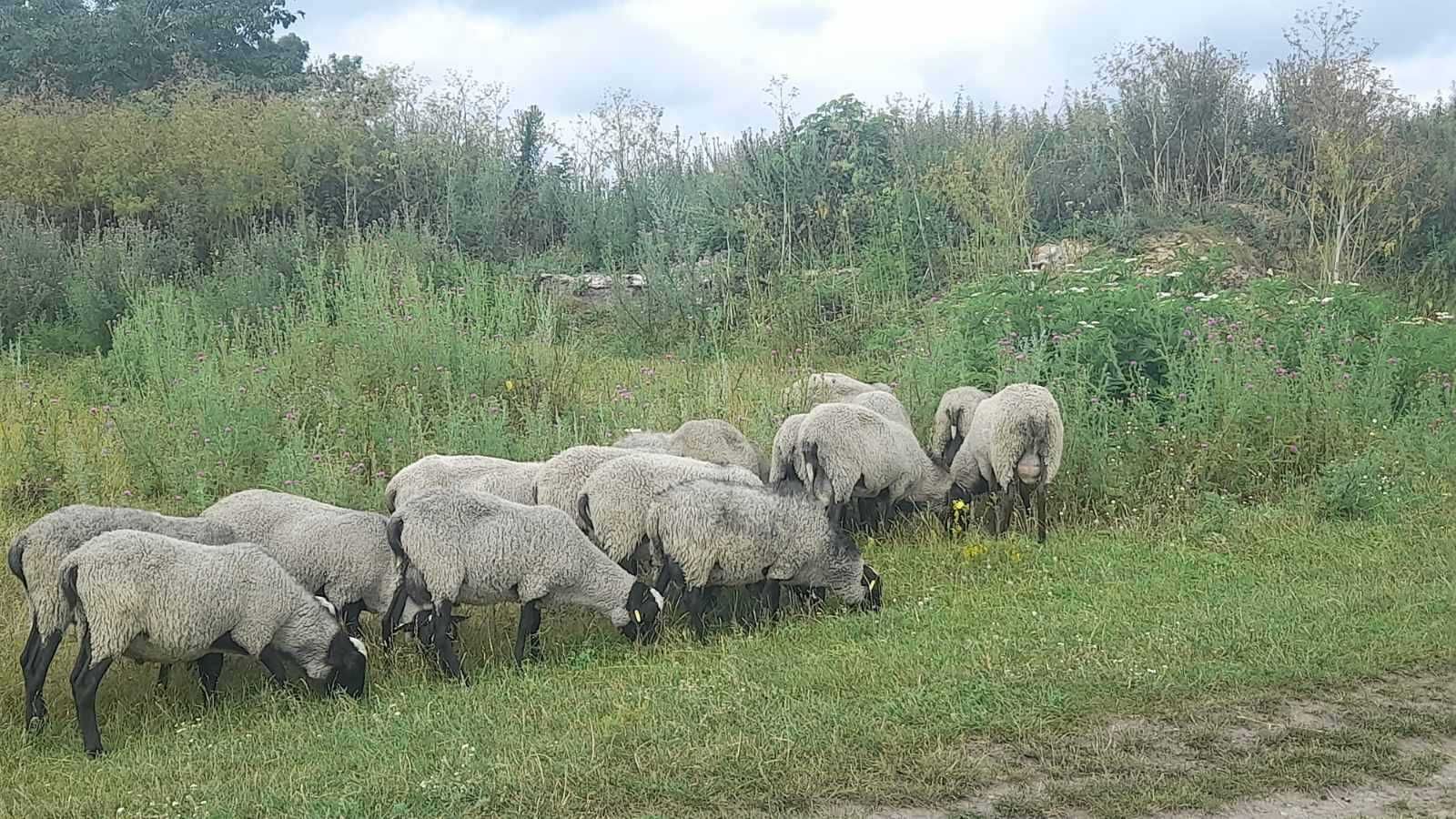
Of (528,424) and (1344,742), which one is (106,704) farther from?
(1344,742)

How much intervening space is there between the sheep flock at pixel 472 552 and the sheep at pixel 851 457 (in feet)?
0.05

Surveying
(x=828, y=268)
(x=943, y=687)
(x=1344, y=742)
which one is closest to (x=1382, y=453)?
(x=1344, y=742)

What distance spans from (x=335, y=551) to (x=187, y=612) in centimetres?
118

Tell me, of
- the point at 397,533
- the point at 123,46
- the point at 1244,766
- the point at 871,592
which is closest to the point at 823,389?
the point at 871,592

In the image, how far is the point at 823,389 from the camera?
10273 mm

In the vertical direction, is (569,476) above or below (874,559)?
above

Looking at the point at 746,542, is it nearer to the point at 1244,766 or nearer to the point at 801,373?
the point at 1244,766

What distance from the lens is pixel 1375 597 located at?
7078 mm

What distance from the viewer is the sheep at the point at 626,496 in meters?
7.00

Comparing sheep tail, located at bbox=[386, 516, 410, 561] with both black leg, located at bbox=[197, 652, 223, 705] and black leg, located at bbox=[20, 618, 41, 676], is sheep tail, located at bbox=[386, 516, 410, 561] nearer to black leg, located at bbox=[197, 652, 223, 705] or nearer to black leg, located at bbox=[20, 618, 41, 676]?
black leg, located at bbox=[197, 652, 223, 705]

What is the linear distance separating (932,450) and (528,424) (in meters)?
3.16

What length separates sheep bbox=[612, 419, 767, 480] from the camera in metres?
8.60

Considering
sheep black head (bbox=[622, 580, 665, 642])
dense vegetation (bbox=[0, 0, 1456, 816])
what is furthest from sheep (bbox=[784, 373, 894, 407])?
sheep black head (bbox=[622, 580, 665, 642])

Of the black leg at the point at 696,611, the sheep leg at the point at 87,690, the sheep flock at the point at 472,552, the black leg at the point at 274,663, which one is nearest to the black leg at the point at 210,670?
the sheep flock at the point at 472,552
